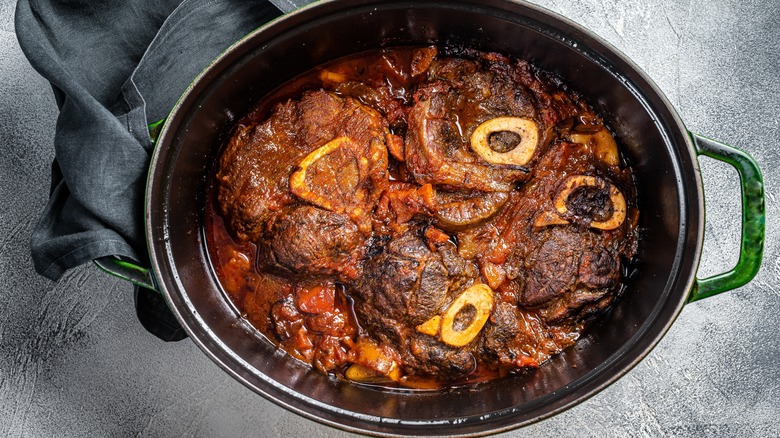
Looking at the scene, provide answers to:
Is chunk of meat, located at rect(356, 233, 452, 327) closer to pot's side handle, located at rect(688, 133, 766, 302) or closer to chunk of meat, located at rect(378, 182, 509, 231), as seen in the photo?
chunk of meat, located at rect(378, 182, 509, 231)

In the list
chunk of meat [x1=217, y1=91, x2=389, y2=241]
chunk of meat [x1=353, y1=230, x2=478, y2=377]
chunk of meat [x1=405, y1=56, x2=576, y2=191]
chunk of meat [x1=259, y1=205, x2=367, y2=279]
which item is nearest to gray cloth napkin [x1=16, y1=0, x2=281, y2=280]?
chunk of meat [x1=217, y1=91, x2=389, y2=241]

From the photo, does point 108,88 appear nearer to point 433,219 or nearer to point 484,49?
point 433,219

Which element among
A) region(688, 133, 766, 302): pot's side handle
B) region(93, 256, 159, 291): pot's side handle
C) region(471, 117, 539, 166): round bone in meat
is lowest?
region(93, 256, 159, 291): pot's side handle

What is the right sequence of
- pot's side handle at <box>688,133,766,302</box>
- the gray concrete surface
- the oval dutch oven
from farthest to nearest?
the gray concrete surface
the oval dutch oven
pot's side handle at <box>688,133,766,302</box>

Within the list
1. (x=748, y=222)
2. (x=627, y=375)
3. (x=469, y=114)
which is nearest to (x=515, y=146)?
(x=469, y=114)

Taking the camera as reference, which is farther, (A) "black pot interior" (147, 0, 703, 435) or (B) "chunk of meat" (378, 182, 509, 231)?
(B) "chunk of meat" (378, 182, 509, 231)

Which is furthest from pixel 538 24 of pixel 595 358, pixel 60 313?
pixel 60 313
